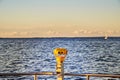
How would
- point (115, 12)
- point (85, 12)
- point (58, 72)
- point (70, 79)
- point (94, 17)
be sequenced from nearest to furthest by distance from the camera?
point (58, 72), point (70, 79), point (115, 12), point (85, 12), point (94, 17)

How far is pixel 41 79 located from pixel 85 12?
20.3ft

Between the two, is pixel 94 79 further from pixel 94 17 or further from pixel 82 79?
pixel 94 17

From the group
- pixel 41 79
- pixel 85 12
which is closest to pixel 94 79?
pixel 41 79

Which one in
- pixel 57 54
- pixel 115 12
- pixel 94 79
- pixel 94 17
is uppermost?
pixel 94 17

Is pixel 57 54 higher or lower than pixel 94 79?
lower

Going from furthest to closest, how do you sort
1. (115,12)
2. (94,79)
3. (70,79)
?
1. (115,12)
2. (70,79)
3. (94,79)

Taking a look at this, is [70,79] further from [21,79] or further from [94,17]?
[94,17]

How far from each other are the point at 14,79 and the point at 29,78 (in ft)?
2.19

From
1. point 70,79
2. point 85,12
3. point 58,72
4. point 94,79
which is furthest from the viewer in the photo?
point 85,12

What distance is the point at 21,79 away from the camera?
13414mm

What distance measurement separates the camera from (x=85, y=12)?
1777 cm

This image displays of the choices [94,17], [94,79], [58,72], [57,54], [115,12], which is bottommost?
[58,72]

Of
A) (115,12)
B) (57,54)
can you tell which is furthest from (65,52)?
(115,12)

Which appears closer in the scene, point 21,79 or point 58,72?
point 58,72
